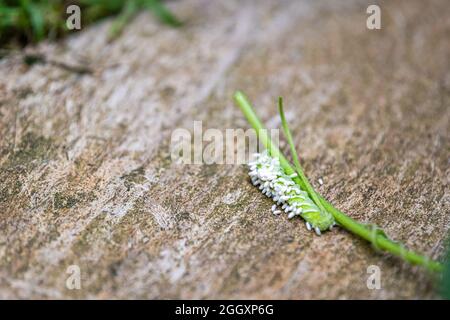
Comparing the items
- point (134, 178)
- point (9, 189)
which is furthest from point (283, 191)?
point (9, 189)

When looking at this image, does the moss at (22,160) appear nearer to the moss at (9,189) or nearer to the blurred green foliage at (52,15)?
the moss at (9,189)

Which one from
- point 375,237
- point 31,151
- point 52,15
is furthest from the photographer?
point 52,15

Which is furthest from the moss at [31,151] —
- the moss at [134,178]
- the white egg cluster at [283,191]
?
the white egg cluster at [283,191]

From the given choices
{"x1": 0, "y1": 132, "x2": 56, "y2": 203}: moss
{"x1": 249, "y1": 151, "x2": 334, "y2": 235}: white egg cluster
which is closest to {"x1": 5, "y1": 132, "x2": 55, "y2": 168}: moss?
{"x1": 0, "y1": 132, "x2": 56, "y2": 203}: moss

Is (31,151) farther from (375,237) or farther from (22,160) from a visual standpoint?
(375,237)

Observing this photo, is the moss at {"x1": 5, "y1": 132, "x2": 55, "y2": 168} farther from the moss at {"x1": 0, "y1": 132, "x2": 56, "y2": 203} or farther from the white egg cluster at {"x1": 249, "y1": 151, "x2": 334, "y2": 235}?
the white egg cluster at {"x1": 249, "y1": 151, "x2": 334, "y2": 235}

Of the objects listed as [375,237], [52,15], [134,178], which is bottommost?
[375,237]
